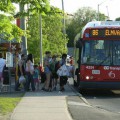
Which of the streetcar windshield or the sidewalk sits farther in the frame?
the streetcar windshield

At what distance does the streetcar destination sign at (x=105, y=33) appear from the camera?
20000 mm

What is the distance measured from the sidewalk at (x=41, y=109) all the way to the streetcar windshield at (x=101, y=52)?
2.71 meters

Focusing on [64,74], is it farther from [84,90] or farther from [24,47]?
[24,47]

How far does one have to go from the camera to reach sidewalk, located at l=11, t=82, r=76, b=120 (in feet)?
39.9

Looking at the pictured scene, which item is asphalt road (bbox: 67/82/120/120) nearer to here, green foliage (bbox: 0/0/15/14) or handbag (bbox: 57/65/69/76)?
handbag (bbox: 57/65/69/76)

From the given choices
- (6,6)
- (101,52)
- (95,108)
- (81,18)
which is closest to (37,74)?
(101,52)

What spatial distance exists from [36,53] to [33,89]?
2177 centimetres

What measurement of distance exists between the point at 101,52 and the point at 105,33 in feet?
3.04

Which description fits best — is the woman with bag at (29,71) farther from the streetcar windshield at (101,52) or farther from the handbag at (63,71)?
the streetcar windshield at (101,52)

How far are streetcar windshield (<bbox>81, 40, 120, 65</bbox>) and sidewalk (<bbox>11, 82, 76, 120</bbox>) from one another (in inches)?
107

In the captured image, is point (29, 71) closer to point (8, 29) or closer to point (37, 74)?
point (37, 74)

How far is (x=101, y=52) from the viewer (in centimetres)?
1966

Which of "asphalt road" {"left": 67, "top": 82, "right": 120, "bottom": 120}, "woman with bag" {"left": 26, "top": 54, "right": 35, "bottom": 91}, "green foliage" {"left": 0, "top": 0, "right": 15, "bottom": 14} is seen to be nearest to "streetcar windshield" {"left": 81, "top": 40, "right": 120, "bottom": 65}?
"asphalt road" {"left": 67, "top": 82, "right": 120, "bottom": 120}

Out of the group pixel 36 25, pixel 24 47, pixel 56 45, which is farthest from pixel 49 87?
pixel 56 45
